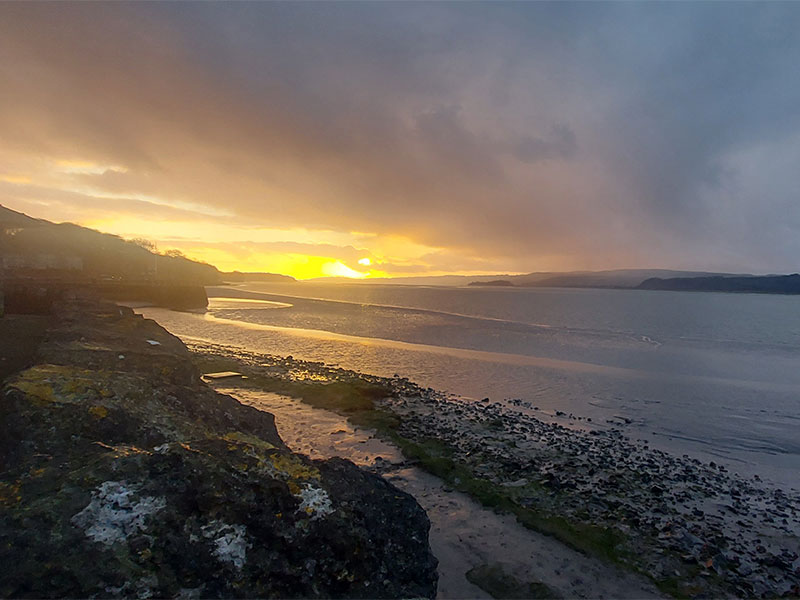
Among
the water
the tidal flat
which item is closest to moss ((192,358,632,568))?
the tidal flat

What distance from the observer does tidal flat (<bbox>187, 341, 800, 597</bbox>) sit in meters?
8.86

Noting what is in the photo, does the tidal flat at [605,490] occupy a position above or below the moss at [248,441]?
below

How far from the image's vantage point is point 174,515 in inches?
172

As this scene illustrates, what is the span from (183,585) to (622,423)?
20834mm

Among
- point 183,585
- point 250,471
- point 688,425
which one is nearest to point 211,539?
point 183,585

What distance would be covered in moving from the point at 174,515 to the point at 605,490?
11.6 metres

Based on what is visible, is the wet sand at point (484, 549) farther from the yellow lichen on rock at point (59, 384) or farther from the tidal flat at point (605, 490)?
the yellow lichen on rock at point (59, 384)

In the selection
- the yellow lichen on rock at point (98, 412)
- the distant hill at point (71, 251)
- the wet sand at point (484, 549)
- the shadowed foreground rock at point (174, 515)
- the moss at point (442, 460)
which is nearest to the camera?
the shadowed foreground rock at point (174, 515)

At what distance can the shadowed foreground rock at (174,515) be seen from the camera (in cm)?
389

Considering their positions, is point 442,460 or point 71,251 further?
point 71,251

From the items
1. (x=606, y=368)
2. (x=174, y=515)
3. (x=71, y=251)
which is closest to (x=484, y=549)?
(x=174, y=515)

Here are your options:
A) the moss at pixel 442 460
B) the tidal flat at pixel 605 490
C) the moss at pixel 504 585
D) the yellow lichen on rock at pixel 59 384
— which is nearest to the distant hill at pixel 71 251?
the moss at pixel 442 460

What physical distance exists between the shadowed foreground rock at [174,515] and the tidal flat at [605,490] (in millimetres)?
6094

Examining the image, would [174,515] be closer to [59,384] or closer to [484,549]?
[59,384]
